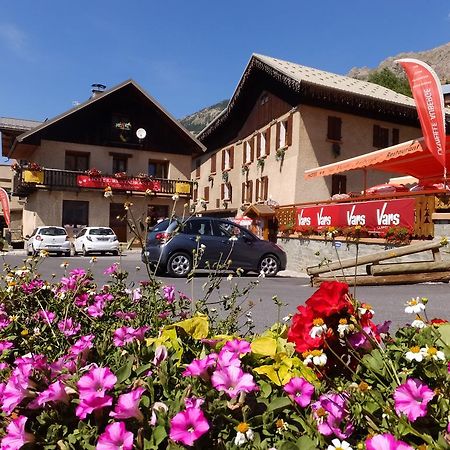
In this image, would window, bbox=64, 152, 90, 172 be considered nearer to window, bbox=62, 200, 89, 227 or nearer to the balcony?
the balcony

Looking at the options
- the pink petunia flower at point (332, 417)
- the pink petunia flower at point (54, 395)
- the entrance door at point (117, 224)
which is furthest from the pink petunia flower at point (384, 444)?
the entrance door at point (117, 224)

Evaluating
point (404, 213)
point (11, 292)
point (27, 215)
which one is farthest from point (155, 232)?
point (27, 215)

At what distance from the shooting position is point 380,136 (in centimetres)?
2570

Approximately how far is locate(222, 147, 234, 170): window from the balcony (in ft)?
10.4

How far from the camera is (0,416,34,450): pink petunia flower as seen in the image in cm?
120

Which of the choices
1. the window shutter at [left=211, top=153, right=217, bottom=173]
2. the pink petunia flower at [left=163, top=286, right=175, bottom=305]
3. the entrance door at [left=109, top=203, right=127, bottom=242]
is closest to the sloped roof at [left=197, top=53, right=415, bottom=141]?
the window shutter at [left=211, top=153, right=217, bottom=173]

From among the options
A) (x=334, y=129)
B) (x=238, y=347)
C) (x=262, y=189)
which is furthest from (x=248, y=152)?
(x=238, y=347)

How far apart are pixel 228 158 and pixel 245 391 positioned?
109 feet

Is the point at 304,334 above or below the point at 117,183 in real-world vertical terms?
below

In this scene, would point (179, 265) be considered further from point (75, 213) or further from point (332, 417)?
point (75, 213)

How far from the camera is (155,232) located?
12359 mm

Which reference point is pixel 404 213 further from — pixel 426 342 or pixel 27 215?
pixel 27 215

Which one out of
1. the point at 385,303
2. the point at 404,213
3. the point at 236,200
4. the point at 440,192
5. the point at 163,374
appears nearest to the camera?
the point at 163,374

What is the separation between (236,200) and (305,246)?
1596 centimetres
